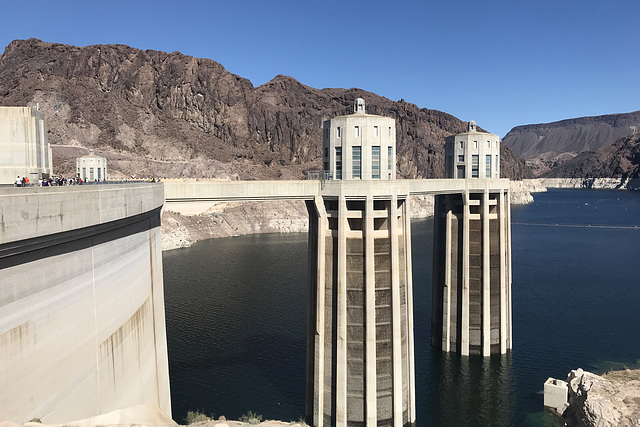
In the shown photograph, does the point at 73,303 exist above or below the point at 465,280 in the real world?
above

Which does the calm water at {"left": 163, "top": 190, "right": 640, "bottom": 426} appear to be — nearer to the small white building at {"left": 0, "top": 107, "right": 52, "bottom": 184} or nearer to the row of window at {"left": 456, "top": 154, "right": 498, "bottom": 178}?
the row of window at {"left": 456, "top": 154, "right": 498, "bottom": 178}

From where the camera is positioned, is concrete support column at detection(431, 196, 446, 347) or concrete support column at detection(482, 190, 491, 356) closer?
concrete support column at detection(482, 190, 491, 356)

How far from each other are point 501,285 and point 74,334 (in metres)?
35.2

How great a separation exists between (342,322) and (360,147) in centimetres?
1043

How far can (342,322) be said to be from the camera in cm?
2916

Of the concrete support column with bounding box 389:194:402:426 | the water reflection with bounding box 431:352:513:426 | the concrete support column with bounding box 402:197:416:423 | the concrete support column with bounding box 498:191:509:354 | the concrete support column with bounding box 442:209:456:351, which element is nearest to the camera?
the concrete support column with bounding box 389:194:402:426

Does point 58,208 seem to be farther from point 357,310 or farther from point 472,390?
point 472,390

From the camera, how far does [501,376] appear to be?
39188mm

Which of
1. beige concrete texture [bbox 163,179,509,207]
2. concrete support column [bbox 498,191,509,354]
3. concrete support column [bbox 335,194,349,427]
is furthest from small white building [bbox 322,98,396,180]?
concrete support column [bbox 498,191,509,354]

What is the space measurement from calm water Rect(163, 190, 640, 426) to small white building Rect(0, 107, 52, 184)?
18196 millimetres

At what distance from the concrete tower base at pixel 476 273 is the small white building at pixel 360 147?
1382 centimetres

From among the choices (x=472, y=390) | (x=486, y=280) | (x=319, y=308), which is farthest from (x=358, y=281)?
(x=486, y=280)

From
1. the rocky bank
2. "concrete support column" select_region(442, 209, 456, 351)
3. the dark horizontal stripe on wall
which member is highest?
the dark horizontal stripe on wall

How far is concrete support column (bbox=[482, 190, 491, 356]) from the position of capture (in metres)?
41.0
